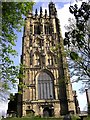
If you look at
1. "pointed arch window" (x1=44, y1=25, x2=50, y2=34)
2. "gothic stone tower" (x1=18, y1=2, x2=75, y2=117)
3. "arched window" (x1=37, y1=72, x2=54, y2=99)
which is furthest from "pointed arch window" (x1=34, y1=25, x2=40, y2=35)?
"arched window" (x1=37, y1=72, x2=54, y2=99)

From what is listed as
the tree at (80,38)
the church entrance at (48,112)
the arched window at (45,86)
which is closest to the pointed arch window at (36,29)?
the arched window at (45,86)

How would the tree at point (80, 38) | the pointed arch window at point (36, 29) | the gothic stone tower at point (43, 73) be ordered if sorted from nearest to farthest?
1. the tree at point (80, 38)
2. the gothic stone tower at point (43, 73)
3. the pointed arch window at point (36, 29)

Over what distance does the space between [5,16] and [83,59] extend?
6040 mm

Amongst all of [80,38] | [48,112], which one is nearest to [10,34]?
[80,38]

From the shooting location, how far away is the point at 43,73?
35.0 metres

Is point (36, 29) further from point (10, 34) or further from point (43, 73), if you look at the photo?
point (10, 34)

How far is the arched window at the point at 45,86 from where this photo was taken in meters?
32.6

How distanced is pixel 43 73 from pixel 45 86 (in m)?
2.57

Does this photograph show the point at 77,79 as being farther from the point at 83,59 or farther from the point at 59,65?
the point at 59,65

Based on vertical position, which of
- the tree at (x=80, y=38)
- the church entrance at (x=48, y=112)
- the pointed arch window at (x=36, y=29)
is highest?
the pointed arch window at (x=36, y=29)

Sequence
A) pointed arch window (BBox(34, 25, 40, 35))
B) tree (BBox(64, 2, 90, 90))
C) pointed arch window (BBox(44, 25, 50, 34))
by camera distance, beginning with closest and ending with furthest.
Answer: tree (BBox(64, 2, 90, 90)) < pointed arch window (BBox(34, 25, 40, 35)) < pointed arch window (BBox(44, 25, 50, 34))

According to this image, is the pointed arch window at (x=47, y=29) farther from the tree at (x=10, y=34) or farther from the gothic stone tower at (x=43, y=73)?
the tree at (x=10, y=34)

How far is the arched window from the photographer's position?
32.6 m

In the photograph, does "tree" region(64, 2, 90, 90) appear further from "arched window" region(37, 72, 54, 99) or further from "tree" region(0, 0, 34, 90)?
"arched window" region(37, 72, 54, 99)
